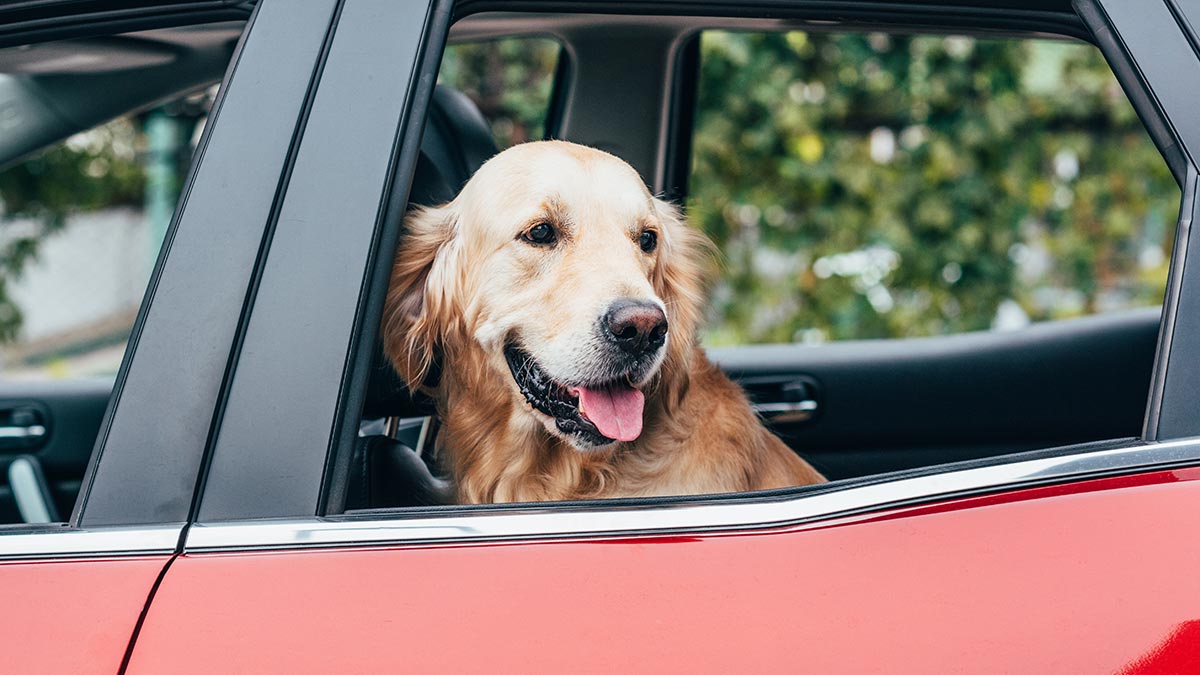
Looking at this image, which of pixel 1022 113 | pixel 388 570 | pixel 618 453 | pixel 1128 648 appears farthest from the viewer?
pixel 1022 113

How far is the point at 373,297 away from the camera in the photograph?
3.96 feet

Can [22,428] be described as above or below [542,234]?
below

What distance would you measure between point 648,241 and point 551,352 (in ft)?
1.10

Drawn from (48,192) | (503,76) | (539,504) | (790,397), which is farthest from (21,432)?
(48,192)

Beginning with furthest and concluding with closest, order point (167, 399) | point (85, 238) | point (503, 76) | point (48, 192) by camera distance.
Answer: point (85, 238) < point (48, 192) < point (503, 76) < point (167, 399)

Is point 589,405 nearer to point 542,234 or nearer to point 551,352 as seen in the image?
point 551,352

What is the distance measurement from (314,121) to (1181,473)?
91 centimetres

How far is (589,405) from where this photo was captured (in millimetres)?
1777

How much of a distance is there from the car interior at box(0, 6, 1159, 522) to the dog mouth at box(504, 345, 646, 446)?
222 millimetres

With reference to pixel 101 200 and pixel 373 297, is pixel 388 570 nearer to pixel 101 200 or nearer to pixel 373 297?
pixel 373 297

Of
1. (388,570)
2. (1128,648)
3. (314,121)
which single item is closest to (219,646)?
(388,570)

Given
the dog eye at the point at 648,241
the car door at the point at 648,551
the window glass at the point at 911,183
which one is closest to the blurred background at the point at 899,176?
the window glass at the point at 911,183

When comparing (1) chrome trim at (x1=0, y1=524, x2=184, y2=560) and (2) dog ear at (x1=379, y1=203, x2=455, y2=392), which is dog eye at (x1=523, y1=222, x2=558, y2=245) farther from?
(1) chrome trim at (x1=0, y1=524, x2=184, y2=560)

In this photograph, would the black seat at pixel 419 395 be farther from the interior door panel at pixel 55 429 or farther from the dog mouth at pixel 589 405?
the interior door panel at pixel 55 429
